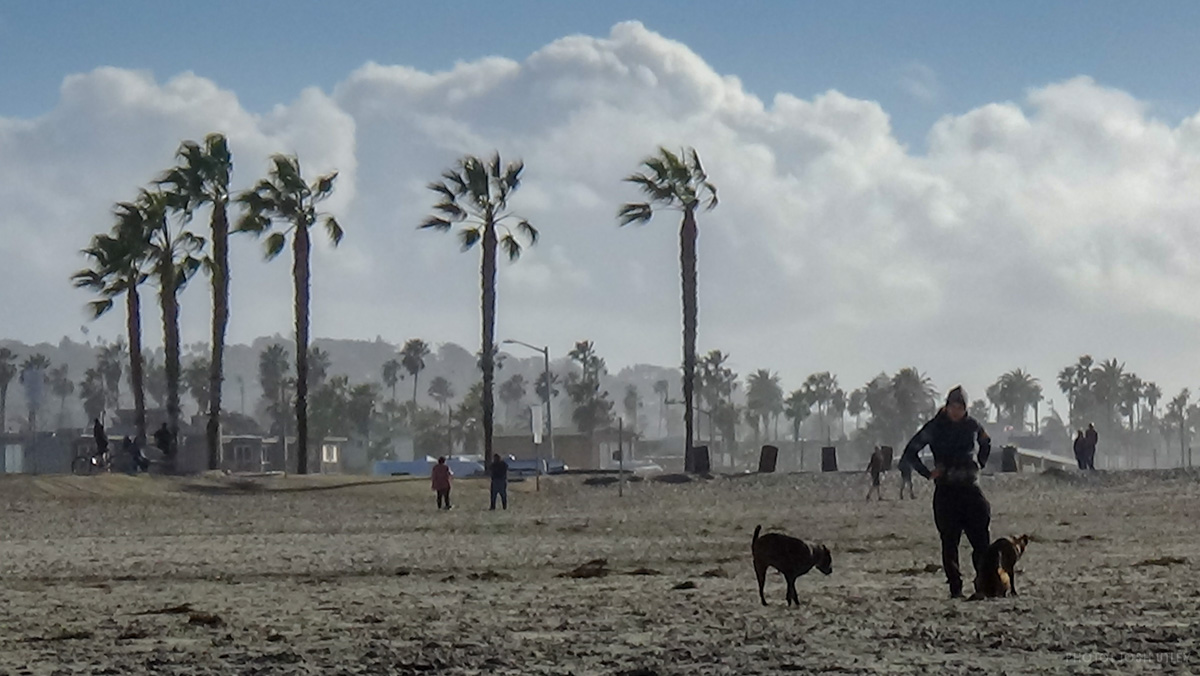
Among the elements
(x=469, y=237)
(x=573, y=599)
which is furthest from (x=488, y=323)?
(x=573, y=599)

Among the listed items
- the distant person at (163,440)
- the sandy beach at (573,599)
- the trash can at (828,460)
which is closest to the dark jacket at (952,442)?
the sandy beach at (573,599)

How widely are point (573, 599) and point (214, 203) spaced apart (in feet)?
156

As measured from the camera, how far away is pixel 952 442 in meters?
13.8

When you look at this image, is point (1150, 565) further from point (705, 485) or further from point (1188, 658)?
point (705, 485)

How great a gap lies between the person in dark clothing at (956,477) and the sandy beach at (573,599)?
456 mm

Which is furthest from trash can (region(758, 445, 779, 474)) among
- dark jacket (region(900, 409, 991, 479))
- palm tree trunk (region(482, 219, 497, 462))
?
dark jacket (region(900, 409, 991, 479))

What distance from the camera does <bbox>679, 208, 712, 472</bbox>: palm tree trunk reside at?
6144cm

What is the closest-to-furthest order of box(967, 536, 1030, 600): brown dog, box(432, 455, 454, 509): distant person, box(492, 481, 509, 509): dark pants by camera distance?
box(967, 536, 1030, 600): brown dog
box(492, 481, 509, 509): dark pants
box(432, 455, 454, 509): distant person

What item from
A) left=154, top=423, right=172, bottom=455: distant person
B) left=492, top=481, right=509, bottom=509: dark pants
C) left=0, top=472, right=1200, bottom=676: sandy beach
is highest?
left=154, top=423, right=172, bottom=455: distant person

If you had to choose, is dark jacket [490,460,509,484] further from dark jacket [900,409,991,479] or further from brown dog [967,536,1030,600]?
brown dog [967,536,1030,600]

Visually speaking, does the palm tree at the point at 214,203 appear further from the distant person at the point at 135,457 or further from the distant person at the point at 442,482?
the distant person at the point at 442,482

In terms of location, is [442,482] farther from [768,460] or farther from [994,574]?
[994,574]

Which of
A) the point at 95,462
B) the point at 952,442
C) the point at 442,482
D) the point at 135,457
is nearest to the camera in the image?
the point at 952,442

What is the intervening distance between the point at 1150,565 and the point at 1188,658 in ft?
25.9
